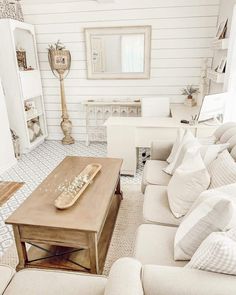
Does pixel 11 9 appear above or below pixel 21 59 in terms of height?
above

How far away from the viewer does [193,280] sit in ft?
3.21

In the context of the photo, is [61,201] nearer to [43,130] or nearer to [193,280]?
[193,280]

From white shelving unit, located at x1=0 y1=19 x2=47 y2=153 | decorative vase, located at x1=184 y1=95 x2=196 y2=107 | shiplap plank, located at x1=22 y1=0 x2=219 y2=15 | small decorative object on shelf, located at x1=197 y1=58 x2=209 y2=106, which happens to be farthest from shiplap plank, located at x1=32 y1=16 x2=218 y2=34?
decorative vase, located at x1=184 y1=95 x2=196 y2=107

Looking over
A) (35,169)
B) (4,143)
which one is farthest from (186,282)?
(4,143)

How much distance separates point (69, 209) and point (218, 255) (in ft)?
3.48

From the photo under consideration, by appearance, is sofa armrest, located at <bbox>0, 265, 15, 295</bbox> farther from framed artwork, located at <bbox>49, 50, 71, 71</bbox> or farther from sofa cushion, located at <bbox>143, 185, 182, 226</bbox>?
framed artwork, located at <bbox>49, 50, 71, 71</bbox>

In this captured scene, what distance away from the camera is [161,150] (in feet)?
8.60

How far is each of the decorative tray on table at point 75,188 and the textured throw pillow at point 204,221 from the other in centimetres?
80

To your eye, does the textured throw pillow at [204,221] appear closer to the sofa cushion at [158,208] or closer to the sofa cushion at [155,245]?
the sofa cushion at [155,245]

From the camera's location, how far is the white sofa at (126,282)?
945 mm

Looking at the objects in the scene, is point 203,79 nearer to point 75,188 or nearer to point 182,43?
point 182,43

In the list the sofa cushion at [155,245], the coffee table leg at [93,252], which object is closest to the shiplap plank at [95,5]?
the sofa cushion at [155,245]

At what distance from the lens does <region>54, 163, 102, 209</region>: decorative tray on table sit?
1767 millimetres

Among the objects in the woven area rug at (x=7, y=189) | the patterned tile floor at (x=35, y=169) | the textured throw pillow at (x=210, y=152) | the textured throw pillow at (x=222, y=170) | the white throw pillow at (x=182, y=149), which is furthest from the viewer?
the woven area rug at (x=7, y=189)
